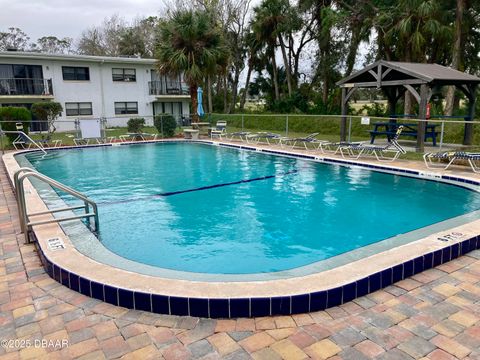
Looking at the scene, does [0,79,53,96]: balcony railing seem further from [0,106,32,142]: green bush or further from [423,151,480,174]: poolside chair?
[423,151,480,174]: poolside chair

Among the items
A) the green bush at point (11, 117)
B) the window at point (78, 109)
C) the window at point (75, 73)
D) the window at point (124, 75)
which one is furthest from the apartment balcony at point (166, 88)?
the green bush at point (11, 117)

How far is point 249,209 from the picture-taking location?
278 inches

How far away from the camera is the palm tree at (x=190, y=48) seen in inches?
696

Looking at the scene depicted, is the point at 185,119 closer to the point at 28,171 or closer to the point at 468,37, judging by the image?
the point at 468,37

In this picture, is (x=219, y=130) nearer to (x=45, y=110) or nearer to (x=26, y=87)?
(x=45, y=110)

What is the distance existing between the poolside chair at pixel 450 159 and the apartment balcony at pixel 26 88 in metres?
21.3

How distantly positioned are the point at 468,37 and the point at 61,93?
2410 centimetres

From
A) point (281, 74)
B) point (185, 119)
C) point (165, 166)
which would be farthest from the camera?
point (281, 74)

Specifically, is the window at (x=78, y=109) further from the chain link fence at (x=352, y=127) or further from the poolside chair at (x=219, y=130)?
the poolside chair at (x=219, y=130)

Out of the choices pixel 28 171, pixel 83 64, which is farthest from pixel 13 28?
pixel 28 171

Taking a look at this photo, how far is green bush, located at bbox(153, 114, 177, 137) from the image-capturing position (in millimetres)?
18859

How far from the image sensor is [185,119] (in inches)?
1034

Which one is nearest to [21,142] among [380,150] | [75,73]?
[75,73]

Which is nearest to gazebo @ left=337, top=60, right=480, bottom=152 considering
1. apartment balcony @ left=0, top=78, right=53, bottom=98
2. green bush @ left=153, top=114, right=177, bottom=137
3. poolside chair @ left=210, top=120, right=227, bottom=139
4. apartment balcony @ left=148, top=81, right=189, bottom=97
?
poolside chair @ left=210, top=120, right=227, bottom=139
